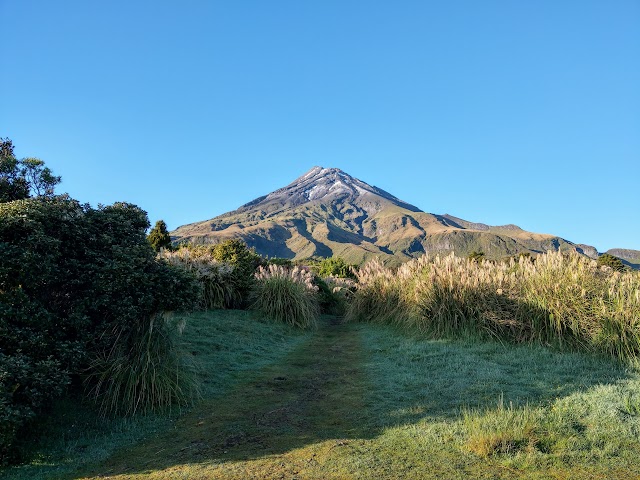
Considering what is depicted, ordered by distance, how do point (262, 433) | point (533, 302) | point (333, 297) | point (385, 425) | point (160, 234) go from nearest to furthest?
point (262, 433) < point (385, 425) < point (533, 302) < point (333, 297) < point (160, 234)

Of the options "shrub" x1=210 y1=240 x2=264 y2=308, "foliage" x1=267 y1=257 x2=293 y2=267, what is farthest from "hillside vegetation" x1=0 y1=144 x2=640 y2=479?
"foliage" x1=267 y1=257 x2=293 y2=267

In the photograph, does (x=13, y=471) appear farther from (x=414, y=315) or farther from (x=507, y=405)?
(x=414, y=315)

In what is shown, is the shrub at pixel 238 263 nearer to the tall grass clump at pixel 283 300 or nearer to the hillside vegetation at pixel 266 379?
the tall grass clump at pixel 283 300

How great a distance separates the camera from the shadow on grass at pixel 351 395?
441 centimetres

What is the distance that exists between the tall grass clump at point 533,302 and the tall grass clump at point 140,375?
601 centimetres

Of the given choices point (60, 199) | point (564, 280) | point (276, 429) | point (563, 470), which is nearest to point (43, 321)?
point (60, 199)

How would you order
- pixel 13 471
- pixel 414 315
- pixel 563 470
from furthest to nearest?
pixel 414 315 < pixel 13 471 < pixel 563 470

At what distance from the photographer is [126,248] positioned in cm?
572

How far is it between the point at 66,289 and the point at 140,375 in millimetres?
1446

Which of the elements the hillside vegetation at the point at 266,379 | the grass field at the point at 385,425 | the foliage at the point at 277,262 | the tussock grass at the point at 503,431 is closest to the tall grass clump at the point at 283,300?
the hillside vegetation at the point at 266,379

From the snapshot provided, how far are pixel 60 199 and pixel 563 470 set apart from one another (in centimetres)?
622

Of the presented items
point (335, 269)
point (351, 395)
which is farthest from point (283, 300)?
point (335, 269)

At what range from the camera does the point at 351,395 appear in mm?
6109

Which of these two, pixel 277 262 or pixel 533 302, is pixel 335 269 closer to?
pixel 277 262
